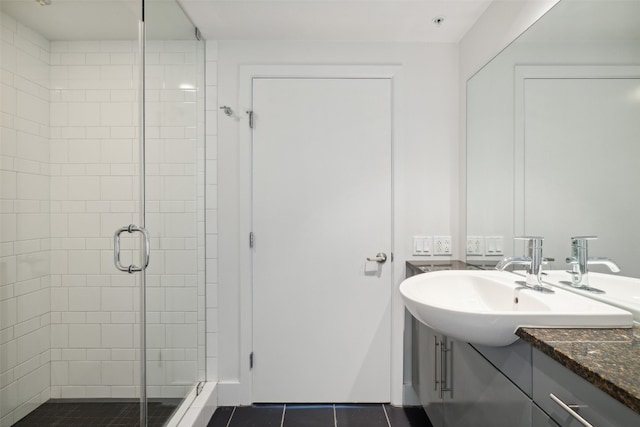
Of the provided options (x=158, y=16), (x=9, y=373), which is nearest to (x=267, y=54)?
(x=158, y=16)

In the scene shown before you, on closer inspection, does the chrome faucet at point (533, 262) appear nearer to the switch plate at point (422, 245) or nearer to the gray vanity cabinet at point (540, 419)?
the gray vanity cabinet at point (540, 419)

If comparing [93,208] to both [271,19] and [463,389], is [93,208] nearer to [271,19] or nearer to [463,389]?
[271,19]

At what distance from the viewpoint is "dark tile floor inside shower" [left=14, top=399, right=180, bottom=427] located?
1.24m

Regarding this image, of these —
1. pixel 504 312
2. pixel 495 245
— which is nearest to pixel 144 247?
pixel 504 312

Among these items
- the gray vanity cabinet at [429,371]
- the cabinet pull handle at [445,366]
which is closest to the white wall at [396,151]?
the gray vanity cabinet at [429,371]

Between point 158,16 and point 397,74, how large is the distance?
1334mm

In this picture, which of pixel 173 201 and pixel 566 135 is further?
pixel 173 201

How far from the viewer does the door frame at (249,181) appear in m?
1.94

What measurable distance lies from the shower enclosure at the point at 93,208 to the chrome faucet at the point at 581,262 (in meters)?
1.68

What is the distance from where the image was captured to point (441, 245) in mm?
1983

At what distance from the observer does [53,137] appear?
1272 mm

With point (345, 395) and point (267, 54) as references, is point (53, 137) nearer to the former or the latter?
point (267, 54)

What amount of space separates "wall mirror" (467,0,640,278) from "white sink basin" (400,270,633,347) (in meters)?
0.15

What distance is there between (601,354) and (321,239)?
1.40m
